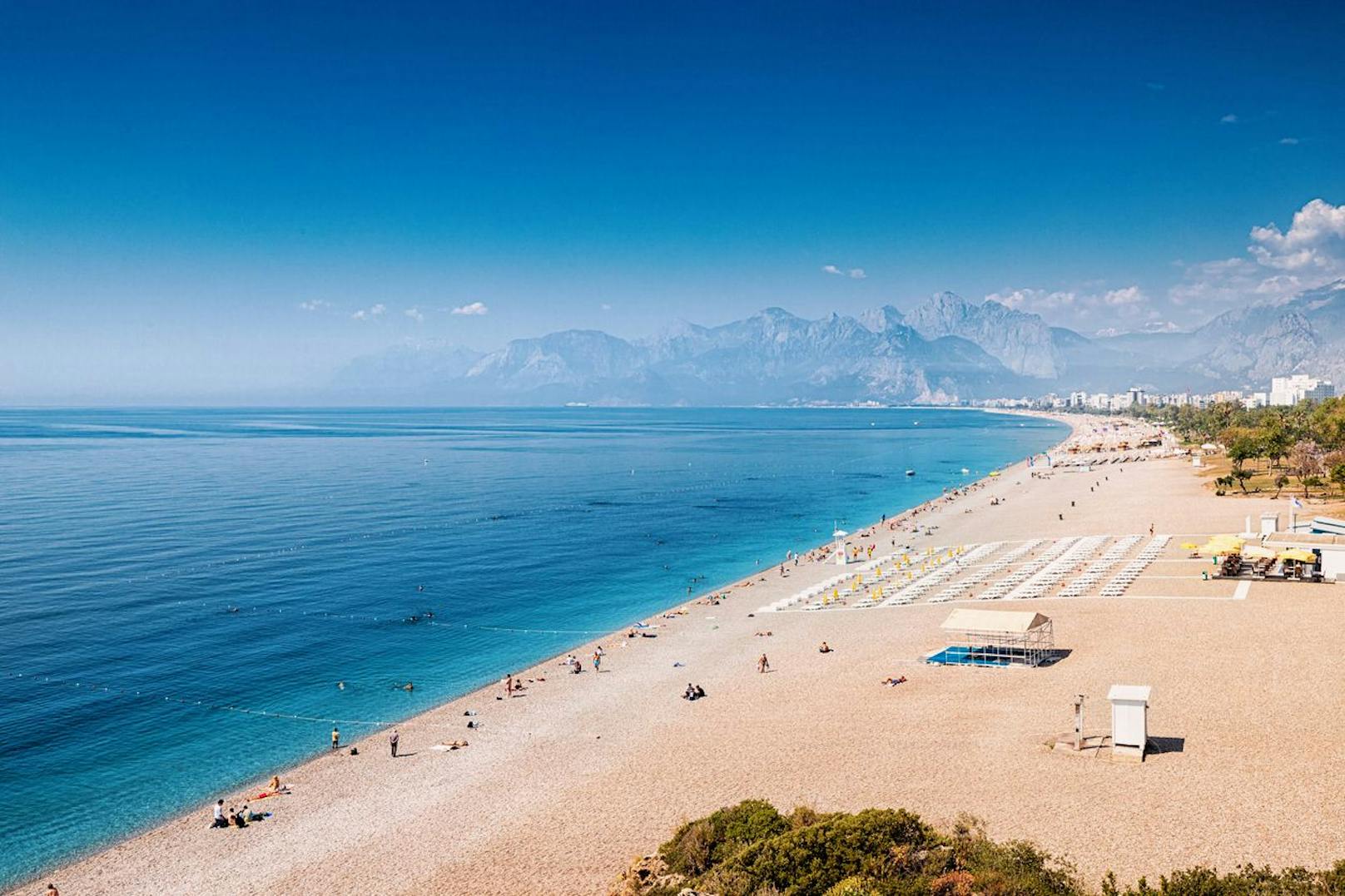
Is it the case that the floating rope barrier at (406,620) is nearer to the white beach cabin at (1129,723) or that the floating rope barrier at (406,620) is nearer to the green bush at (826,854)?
the white beach cabin at (1129,723)

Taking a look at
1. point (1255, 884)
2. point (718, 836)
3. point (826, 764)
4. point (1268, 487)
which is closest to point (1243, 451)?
point (1268, 487)

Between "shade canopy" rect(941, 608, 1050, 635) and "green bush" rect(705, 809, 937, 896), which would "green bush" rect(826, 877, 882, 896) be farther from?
"shade canopy" rect(941, 608, 1050, 635)

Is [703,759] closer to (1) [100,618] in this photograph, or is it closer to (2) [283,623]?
(2) [283,623]

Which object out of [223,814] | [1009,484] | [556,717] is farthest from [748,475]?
[223,814]

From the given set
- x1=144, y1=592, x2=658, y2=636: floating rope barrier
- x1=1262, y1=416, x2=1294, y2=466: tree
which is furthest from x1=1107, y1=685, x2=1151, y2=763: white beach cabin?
x1=1262, y1=416, x2=1294, y2=466: tree

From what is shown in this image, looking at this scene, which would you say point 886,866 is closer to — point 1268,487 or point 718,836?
point 718,836

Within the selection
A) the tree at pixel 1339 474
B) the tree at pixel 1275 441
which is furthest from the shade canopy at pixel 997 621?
the tree at pixel 1275 441
